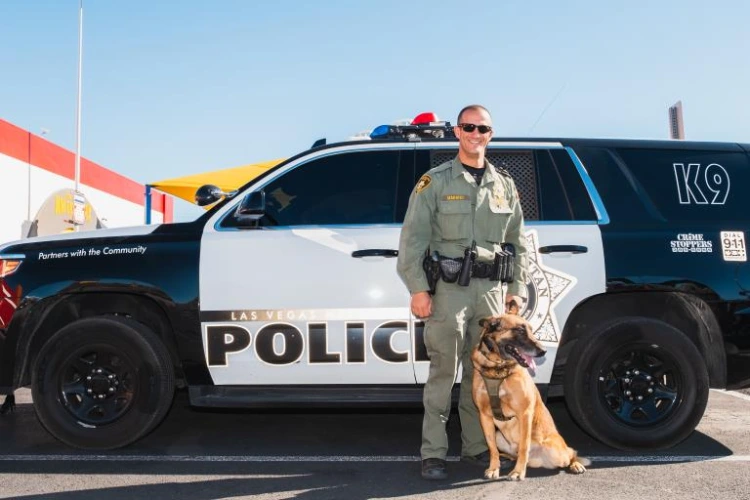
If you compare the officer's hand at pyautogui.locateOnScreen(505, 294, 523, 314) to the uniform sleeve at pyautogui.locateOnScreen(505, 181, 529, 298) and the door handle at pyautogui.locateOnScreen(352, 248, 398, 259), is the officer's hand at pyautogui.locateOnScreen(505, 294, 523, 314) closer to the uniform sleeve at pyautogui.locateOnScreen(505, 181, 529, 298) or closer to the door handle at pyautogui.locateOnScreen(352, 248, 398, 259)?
the uniform sleeve at pyautogui.locateOnScreen(505, 181, 529, 298)

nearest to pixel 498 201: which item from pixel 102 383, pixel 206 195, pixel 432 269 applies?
pixel 432 269

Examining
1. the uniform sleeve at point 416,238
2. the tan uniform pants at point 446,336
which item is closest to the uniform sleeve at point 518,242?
the tan uniform pants at point 446,336

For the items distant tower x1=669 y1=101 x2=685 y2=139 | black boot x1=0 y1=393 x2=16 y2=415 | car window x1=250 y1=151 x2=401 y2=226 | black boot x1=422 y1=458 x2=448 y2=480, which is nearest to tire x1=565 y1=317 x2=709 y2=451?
black boot x1=422 y1=458 x2=448 y2=480

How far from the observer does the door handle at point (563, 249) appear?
4309 millimetres

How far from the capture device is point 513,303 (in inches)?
155

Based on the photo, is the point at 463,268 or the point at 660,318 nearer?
the point at 463,268

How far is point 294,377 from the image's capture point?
4289mm

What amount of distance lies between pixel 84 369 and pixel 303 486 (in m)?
1.56

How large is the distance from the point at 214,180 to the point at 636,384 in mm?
6343

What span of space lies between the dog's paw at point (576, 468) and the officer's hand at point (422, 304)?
3.83 ft

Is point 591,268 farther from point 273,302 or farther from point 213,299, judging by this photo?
point 213,299

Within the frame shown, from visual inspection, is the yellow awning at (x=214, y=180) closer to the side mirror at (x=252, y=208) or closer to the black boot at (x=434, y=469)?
the side mirror at (x=252, y=208)

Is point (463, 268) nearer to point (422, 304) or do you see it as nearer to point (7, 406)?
point (422, 304)

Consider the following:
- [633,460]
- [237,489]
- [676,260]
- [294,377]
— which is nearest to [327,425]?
[294,377]
